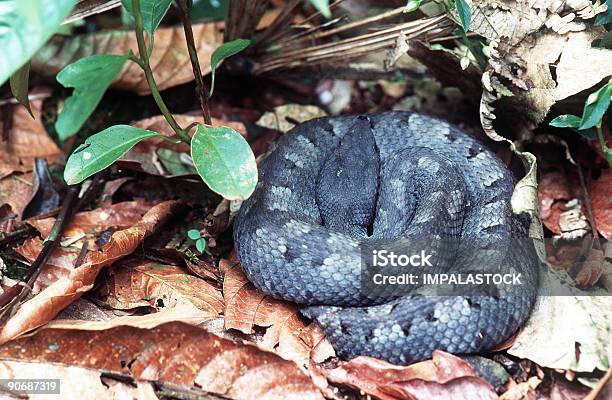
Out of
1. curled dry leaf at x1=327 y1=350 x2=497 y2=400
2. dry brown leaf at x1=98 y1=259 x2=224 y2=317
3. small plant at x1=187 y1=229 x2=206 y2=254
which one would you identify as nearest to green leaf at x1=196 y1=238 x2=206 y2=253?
small plant at x1=187 y1=229 x2=206 y2=254

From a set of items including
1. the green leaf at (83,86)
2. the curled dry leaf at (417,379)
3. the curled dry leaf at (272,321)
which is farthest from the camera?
the curled dry leaf at (272,321)

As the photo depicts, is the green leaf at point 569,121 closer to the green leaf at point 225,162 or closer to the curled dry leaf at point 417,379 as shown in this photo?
the curled dry leaf at point 417,379

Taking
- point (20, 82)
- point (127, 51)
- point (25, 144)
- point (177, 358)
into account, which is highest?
point (20, 82)

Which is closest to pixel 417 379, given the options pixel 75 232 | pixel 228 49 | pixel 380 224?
pixel 380 224

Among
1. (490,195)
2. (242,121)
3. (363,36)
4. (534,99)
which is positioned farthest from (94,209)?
(534,99)

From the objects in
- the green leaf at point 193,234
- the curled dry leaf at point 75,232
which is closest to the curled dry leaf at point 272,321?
the green leaf at point 193,234

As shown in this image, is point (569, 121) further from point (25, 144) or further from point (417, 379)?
point (25, 144)
